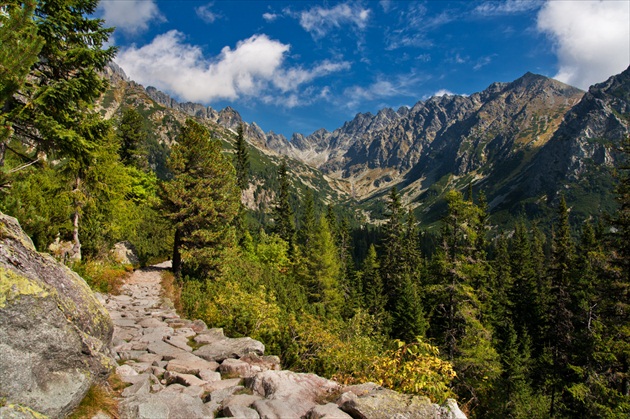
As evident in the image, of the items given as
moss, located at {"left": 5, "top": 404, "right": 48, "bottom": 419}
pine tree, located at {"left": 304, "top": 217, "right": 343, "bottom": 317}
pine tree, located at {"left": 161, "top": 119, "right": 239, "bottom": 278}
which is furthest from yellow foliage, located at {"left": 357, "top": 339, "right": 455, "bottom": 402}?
pine tree, located at {"left": 304, "top": 217, "right": 343, "bottom": 317}

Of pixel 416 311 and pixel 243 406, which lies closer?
pixel 243 406

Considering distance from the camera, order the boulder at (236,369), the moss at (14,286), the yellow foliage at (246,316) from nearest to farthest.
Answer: the moss at (14,286), the boulder at (236,369), the yellow foliage at (246,316)

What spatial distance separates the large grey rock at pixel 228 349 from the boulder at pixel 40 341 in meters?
3.82

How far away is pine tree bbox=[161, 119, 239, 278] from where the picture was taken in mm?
21766

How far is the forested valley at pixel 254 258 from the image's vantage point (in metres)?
10.5

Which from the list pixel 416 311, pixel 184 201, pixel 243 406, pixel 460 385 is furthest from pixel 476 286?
pixel 243 406

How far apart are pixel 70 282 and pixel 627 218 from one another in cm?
2415

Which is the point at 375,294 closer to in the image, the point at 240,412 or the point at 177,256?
the point at 177,256

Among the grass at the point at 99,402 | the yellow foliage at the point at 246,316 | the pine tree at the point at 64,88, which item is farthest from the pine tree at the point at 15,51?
the yellow foliage at the point at 246,316

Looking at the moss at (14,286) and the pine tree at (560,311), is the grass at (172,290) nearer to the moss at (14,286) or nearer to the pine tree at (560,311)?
the moss at (14,286)

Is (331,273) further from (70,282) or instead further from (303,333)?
(70,282)

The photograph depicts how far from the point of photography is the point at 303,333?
12.2 m

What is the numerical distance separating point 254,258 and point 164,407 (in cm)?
3313

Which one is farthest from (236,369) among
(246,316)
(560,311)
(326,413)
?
(560,311)
